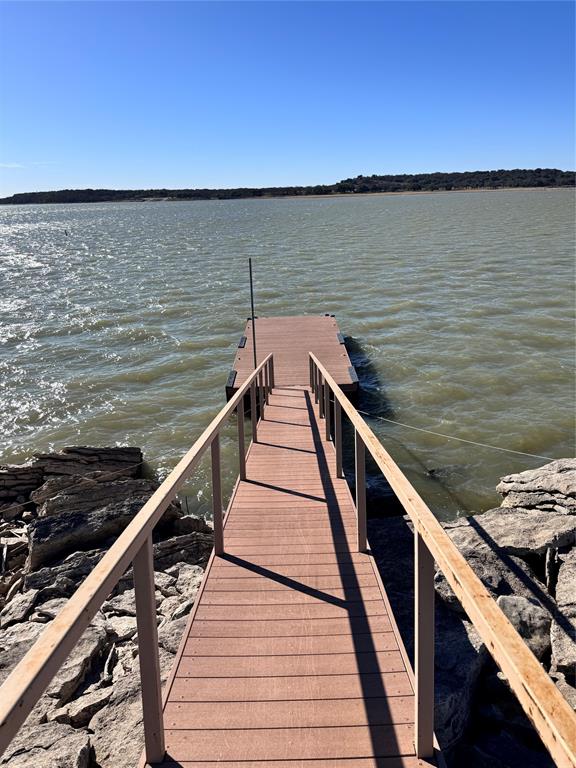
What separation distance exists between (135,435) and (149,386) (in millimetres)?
3044

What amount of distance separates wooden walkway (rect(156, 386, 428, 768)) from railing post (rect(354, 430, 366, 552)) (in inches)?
5.4

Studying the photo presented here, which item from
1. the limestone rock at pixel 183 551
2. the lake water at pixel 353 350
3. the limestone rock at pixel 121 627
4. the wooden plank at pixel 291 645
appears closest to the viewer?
the wooden plank at pixel 291 645

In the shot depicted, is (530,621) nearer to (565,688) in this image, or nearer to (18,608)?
(565,688)

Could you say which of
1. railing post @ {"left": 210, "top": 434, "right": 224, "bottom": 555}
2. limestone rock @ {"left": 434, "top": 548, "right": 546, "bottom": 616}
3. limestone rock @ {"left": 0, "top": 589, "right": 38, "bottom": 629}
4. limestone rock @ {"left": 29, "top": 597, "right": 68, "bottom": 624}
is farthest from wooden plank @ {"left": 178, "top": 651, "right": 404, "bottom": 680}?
limestone rock @ {"left": 0, "top": 589, "right": 38, "bottom": 629}

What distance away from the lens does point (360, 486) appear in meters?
4.32

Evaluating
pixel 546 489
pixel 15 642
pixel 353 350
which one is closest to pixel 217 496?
pixel 15 642

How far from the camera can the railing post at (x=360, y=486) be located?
4.20 metres

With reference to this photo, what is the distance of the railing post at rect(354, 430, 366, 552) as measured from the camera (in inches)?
165

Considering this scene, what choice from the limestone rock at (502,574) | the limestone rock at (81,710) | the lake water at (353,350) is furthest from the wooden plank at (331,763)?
the lake water at (353,350)

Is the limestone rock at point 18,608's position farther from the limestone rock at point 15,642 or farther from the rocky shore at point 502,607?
the rocky shore at point 502,607

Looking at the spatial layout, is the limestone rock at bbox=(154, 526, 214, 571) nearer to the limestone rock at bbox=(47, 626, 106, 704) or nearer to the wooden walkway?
the wooden walkway

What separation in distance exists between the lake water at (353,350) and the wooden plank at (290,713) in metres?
5.71

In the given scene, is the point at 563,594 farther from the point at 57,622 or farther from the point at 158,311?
the point at 158,311

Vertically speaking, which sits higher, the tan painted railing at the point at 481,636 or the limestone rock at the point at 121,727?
the tan painted railing at the point at 481,636
